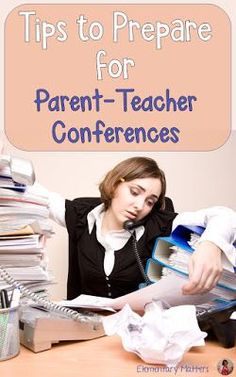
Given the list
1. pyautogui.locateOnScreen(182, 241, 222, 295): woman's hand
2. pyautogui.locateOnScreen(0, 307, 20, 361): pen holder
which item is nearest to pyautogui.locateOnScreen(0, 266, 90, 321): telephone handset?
pyautogui.locateOnScreen(0, 307, 20, 361): pen holder

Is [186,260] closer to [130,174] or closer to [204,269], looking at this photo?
[204,269]

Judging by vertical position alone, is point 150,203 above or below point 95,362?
above

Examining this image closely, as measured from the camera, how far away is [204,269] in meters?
0.78

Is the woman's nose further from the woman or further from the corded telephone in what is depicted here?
the corded telephone

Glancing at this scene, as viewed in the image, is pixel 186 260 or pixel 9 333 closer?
pixel 9 333

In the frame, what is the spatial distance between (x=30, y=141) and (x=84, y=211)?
1.17 ft

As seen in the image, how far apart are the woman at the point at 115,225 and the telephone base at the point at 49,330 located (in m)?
0.82

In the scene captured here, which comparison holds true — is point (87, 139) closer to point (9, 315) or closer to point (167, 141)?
point (167, 141)

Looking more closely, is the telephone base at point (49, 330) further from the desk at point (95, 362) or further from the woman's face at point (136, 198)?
the woman's face at point (136, 198)

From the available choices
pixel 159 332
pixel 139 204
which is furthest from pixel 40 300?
pixel 139 204

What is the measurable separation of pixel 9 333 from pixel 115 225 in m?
1.11

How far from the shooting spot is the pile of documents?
0.81 metres

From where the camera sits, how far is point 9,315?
685 millimetres

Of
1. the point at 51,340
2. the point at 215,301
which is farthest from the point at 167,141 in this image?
the point at 51,340
